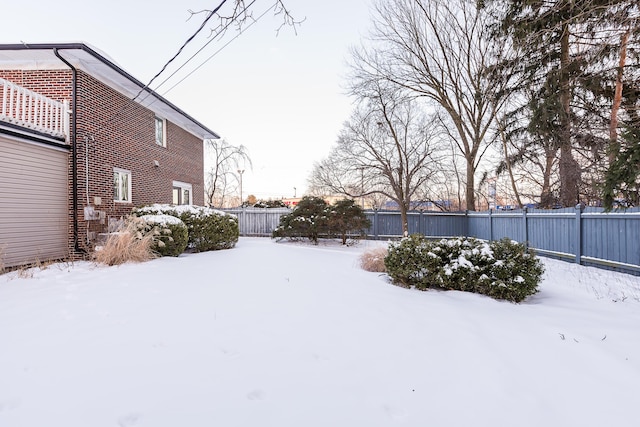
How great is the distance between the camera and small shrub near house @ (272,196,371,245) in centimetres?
1152

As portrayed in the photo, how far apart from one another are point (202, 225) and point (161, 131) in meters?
5.51

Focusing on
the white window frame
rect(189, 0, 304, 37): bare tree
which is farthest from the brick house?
rect(189, 0, 304, 37): bare tree

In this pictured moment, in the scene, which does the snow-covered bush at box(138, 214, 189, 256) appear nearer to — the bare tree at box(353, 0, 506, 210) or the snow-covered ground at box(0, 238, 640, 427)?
the snow-covered ground at box(0, 238, 640, 427)

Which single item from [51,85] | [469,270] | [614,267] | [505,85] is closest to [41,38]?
[51,85]

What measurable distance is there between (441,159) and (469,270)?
11219mm

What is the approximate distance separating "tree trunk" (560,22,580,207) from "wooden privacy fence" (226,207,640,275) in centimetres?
136

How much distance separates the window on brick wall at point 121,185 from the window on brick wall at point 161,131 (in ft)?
8.04

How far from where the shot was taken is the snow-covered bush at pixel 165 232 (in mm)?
6809

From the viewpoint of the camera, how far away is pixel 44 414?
1708 mm

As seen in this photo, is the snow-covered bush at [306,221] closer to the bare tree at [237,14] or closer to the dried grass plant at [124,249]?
the dried grass plant at [124,249]

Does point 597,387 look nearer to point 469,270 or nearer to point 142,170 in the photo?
point 469,270

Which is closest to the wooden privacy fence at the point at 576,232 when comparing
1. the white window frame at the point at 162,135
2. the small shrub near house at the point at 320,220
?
the small shrub near house at the point at 320,220

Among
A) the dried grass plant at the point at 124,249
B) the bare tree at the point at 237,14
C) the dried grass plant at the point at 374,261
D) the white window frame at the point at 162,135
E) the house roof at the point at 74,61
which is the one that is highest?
the house roof at the point at 74,61

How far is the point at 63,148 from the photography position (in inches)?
288
